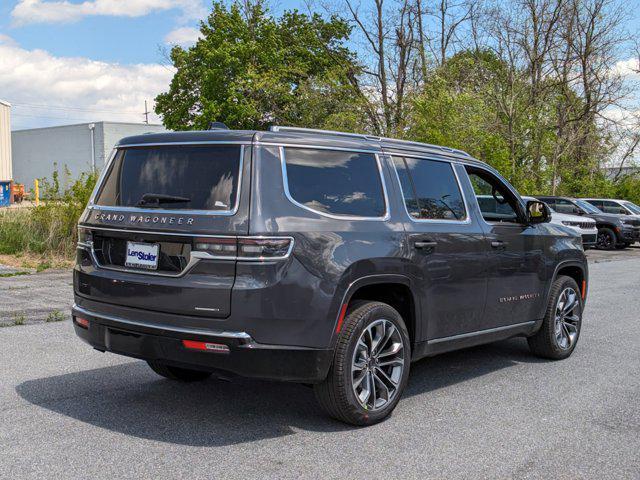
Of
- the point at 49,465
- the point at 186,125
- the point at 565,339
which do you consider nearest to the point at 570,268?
the point at 565,339

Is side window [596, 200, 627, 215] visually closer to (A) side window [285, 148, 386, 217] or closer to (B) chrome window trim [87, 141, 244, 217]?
(A) side window [285, 148, 386, 217]

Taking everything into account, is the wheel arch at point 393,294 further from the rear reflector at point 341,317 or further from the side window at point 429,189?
the side window at point 429,189

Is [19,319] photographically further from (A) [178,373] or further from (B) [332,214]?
(B) [332,214]

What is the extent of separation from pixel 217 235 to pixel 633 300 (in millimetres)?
9010

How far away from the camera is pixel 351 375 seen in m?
4.58

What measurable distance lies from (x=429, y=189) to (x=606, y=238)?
2195 cm

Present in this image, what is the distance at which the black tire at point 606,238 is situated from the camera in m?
25.2

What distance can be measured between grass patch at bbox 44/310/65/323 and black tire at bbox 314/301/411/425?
488 centimetres

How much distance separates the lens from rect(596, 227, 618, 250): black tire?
25.2m

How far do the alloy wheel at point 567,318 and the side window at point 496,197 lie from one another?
3.38ft

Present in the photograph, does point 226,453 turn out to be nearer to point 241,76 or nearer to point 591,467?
point 591,467

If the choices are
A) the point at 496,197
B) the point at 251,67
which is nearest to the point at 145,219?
the point at 496,197

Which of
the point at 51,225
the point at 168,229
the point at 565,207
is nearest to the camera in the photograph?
the point at 168,229

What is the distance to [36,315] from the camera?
8633mm
